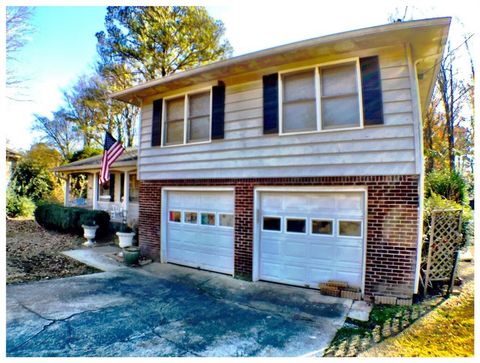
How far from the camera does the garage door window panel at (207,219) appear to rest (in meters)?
6.86

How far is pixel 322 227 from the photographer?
555 centimetres

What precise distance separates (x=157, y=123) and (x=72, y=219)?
253 inches

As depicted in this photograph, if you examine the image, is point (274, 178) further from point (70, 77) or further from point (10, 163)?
point (70, 77)


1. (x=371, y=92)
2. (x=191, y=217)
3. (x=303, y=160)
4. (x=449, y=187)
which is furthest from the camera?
(x=449, y=187)

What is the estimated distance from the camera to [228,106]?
6.49m

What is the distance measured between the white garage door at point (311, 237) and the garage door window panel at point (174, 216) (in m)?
2.45

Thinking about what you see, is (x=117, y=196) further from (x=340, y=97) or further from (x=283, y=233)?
(x=340, y=97)

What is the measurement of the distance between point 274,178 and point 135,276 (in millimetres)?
3893

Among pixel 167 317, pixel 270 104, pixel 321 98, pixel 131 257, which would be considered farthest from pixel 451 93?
pixel 167 317

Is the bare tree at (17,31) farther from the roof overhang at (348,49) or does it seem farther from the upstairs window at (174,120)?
the roof overhang at (348,49)

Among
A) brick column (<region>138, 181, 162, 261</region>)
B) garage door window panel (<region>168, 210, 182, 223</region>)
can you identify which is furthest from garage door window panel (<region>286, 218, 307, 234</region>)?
brick column (<region>138, 181, 162, 261</region>)

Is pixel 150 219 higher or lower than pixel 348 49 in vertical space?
lower

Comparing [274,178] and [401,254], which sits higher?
[274,178]

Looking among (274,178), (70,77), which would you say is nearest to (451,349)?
(274,178)
